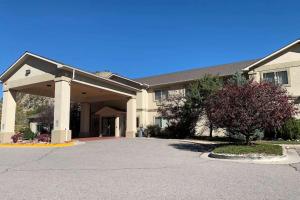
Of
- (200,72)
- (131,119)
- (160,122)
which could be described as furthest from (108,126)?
(200,72)

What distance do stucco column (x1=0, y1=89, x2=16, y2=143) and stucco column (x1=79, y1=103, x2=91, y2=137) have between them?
8.98 metres

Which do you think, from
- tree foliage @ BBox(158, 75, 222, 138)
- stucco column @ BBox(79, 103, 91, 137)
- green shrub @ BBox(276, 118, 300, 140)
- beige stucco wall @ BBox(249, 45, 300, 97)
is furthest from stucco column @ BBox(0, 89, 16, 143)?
green shrub @ BBox(276, 118, 300, 140)

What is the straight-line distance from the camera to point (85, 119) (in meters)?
33.4

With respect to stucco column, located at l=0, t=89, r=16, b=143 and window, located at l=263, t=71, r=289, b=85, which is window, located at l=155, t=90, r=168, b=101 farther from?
stucco column, located at l=0, t=89, r=16, b=143

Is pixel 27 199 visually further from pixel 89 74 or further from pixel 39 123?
pixel 39 123

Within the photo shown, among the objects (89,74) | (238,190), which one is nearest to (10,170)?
(238,190)

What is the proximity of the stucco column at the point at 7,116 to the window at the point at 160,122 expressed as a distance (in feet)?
45.9

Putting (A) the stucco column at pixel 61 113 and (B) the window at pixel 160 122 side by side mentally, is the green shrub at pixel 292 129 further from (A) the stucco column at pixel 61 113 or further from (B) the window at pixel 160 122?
(A) the stucco column at pixel 61 113

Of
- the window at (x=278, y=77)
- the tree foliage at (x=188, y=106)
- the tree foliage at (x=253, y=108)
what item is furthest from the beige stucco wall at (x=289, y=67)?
the tree foliage at (x=253, y=108)

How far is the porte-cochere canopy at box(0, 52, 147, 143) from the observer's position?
2044 centimetres

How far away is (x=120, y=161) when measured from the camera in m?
12.2

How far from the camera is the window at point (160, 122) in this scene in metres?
30.9

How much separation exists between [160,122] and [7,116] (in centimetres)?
1462

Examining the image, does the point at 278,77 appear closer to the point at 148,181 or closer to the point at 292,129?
the point at 292,129
